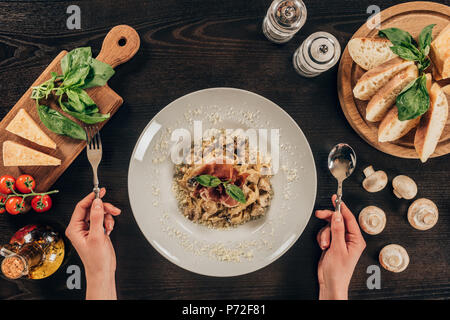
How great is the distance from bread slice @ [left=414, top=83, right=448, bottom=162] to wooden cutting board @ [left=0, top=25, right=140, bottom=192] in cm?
170

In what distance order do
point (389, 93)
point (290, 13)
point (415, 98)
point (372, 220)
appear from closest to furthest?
point (415, 98) → point (389, 93) → point (290, 13) → point (372, 220)

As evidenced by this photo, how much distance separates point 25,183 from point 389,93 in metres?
2.08

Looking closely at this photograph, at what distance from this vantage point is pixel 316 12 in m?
1.92

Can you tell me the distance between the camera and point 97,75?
1727 millimetres

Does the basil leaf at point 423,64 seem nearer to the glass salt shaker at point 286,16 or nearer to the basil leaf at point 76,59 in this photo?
the glass salt shaker at point 286,16

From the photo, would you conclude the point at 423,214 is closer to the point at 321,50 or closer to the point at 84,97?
the point at 321,50

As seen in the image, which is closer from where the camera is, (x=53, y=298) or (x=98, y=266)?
(x=98, y=266)

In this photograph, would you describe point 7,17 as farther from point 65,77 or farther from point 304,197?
point 304,197

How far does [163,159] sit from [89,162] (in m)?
0.48

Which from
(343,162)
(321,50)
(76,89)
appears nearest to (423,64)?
(321,50)

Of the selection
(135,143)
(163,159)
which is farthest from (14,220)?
(163,159)

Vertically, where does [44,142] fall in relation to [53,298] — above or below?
above

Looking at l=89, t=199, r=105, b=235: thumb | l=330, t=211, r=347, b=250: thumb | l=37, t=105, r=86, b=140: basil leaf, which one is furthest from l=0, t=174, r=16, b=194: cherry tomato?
l=330, t=211, r=347, b=250: thumb

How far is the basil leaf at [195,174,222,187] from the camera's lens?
167 centimetres
